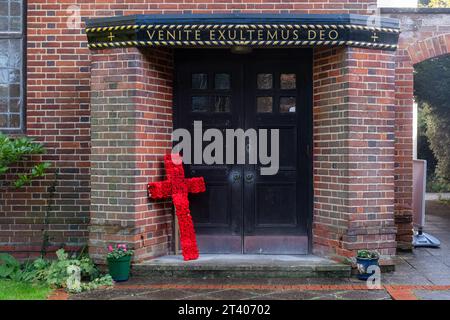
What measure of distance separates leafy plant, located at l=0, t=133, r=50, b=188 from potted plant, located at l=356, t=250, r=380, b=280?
4.10 metres

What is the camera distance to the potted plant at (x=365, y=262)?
698 cm

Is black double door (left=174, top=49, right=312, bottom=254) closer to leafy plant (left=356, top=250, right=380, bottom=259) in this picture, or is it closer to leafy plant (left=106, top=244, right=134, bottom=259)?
leafy plant (left=356, top=250, right=380, bottom=259)

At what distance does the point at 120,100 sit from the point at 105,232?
167 cm

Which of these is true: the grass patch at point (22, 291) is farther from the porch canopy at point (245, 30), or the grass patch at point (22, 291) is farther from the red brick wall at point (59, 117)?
the porch canopy at point (245, 30)

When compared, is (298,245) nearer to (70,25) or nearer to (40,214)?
(40,214)

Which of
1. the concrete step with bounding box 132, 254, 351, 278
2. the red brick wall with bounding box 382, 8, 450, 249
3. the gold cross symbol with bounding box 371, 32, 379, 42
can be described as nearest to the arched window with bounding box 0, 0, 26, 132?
the concrete step with bounding box 132, 254, 351, 278

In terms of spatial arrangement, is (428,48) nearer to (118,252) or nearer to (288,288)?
(288,288)

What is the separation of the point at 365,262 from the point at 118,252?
2960 millimetres

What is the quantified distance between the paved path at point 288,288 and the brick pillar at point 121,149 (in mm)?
682

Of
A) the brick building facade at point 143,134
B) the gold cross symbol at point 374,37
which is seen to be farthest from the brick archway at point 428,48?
the gold cross symbol at point 374,37

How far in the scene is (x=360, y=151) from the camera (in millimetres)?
7293

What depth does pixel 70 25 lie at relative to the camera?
802cm

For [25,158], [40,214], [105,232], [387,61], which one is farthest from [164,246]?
[387,61]

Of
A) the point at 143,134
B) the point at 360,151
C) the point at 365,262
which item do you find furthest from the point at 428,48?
the point at 143,134
